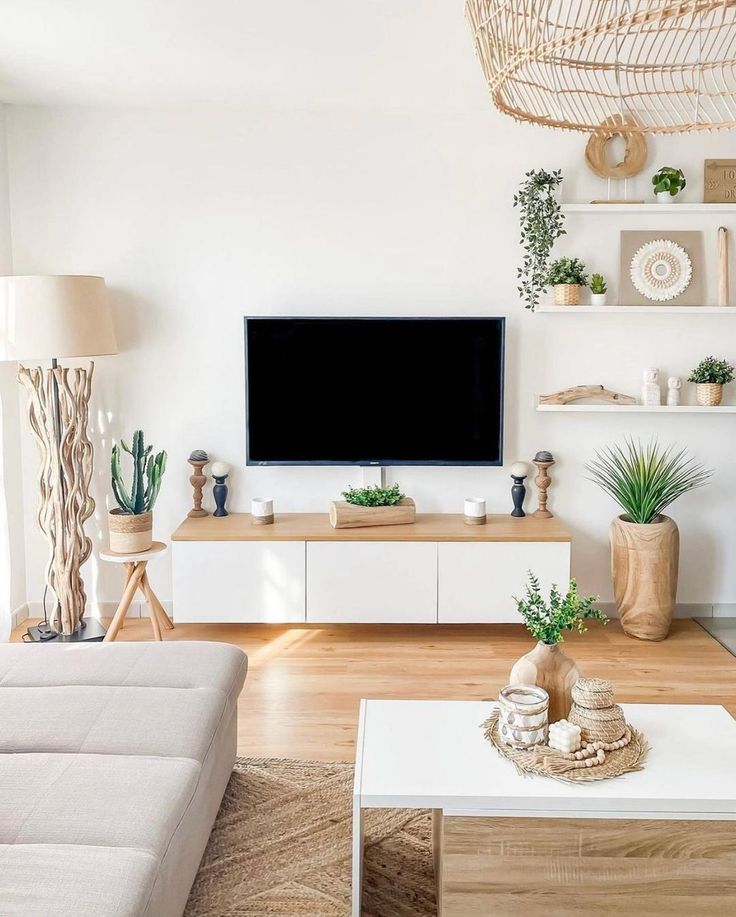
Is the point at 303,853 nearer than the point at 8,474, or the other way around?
the point at 303,853

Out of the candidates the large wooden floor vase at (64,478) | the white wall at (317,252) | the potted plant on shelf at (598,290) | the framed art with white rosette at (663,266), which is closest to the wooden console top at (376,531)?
the white wall at (317,252)

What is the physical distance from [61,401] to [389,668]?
1.84 meters

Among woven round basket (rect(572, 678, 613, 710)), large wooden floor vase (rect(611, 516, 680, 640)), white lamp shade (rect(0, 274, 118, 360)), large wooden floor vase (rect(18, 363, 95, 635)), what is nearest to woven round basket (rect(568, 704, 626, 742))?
woven round basket (rect(572, 678, 613, 710))

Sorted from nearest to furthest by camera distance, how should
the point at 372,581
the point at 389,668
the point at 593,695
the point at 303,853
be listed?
the point at 593,695 < the point at 303,853 < the point at 389,668 < the point at 372,581

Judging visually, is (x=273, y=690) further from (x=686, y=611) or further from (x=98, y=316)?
(x=686, y=611)

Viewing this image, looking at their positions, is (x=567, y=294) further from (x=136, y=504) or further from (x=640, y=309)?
(x=136, y=504)

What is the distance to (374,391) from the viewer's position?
4148 millimetres

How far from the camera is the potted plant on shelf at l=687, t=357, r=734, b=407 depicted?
13.3ft

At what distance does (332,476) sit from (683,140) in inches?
88.5

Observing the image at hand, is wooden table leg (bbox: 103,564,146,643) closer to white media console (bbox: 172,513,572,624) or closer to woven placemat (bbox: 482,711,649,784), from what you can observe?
white media console (bbox: 172,513,572,624)

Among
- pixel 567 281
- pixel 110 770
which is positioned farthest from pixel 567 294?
pixel 110 770

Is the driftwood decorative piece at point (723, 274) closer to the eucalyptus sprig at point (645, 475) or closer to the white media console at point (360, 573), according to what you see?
the eucalyptus sprig at point (645, 475)

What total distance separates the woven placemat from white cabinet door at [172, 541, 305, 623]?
194 centimetres

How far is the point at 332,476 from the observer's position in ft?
14.1
